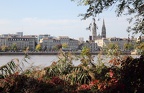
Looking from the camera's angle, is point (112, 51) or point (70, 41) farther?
point (70, 41)

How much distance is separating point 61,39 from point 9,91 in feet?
448

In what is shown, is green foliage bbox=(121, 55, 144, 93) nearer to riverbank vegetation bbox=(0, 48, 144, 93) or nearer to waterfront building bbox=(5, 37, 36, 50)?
riverbank vegetation bbox=(0, 48, 144, 93)

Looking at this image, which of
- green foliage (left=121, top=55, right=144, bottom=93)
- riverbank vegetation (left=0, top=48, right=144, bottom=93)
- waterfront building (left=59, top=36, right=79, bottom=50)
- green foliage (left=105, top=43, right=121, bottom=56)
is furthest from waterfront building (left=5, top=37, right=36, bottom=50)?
green foliage (left=121, top=55, right=144, bottom=93)

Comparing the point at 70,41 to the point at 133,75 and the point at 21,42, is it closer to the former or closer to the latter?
the point at 21,42

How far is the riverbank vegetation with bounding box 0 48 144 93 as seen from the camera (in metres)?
5.14

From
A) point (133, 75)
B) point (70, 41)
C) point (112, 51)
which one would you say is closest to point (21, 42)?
point (70, 41)

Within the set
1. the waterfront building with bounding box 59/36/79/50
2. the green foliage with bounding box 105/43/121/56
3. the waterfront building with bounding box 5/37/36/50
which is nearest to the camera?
the green foliage with bounding box 105/43/121/56

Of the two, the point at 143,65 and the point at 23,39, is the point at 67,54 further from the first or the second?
the point at 23,39

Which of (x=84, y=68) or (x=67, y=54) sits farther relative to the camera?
(x=67, y=54)

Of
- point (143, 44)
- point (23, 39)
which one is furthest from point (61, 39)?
point (143, 44)

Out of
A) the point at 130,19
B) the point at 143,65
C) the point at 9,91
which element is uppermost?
the point at 130,19

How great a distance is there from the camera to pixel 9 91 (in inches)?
204

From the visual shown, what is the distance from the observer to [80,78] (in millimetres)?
6469

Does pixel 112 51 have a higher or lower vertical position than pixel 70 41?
higher
